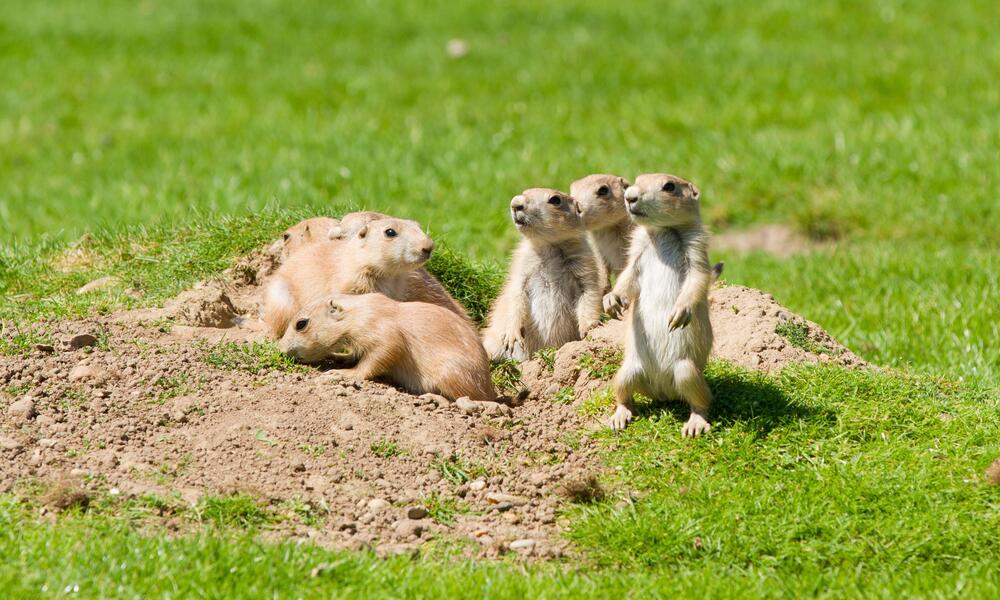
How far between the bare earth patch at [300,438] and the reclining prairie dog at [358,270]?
0.40 metres

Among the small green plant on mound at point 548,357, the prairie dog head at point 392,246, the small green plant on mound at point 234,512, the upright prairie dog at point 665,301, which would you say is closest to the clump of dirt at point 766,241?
the small green plant on mound at point 548,357

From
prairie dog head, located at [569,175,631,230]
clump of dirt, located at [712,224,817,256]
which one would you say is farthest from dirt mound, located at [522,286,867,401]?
clump of dirt, located at [712,224,817,256]

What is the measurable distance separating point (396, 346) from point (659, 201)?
4.76 ft

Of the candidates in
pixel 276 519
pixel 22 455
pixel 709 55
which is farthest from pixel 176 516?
pixel 709 55

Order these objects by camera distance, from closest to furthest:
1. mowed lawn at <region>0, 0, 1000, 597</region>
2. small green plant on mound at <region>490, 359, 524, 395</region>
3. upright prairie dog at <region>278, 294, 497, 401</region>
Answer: mowed lawn at <region>0, 0, 1000, 597</region>, upright prairie dog at <region>278, 294, 497, 401</region>, small green plant on mound at <region>490, 359, 524, 395</region>

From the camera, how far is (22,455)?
518cm

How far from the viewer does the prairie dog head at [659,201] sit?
18.5ft

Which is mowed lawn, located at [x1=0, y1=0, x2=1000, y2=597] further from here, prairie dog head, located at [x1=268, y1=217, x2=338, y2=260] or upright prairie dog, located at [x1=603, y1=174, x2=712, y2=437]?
prairie dog head, located at [x1=268, y1=217, x2=338, y2=260]

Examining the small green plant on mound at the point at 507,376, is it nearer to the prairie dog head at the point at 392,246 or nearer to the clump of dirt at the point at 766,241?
the prairie dog head at the point at 392,246

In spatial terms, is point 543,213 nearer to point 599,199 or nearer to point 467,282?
point 599,199

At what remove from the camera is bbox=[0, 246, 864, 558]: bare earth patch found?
5.04m

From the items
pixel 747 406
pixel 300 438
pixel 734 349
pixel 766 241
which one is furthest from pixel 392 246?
pixel 766 241

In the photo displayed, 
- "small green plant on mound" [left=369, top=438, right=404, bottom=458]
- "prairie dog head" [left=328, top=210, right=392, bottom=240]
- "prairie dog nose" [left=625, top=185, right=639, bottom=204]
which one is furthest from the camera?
"prairie dog head" [left=328, top=210, right=392, bottom=240]

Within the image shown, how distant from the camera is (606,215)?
7.36m
